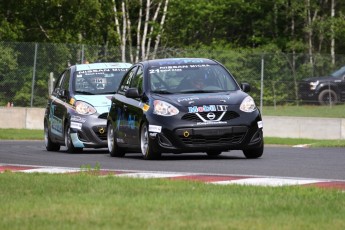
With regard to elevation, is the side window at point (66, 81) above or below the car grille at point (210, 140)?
above

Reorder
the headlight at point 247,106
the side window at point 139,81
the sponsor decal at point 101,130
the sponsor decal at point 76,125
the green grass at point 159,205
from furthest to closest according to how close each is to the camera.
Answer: the sponsor decal at point 76,125
the sponsor decal at point 101,130
the side window at point 139,81
the headlight at point 247,106
the green grass at point 159,205

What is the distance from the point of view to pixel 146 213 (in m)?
10.3

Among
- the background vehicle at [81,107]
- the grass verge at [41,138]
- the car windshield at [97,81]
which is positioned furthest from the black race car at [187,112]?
the grass verge at [41,138]

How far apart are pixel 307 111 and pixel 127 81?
47.5 feet

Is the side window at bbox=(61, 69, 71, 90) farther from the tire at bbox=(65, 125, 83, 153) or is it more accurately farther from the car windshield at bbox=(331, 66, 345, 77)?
the car windshield at bbox=(331, 66, 345, 77)

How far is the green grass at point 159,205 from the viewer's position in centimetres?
971

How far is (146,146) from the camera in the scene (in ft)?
62.8

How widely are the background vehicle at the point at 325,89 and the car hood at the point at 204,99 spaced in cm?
1542

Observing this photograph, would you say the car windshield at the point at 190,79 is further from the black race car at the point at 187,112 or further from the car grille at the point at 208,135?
the car grille at the point at 208,135

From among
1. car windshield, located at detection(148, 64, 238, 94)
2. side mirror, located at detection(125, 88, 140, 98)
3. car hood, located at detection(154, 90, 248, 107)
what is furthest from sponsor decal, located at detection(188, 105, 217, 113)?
side mirror, located at detection(125, 88, 140, 98)

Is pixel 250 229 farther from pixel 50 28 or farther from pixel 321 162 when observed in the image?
pixel 50 28

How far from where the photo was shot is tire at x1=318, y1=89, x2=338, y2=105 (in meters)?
34.8

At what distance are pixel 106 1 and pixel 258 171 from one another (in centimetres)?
3377

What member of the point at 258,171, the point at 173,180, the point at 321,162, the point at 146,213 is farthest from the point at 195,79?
the point at 146,213
